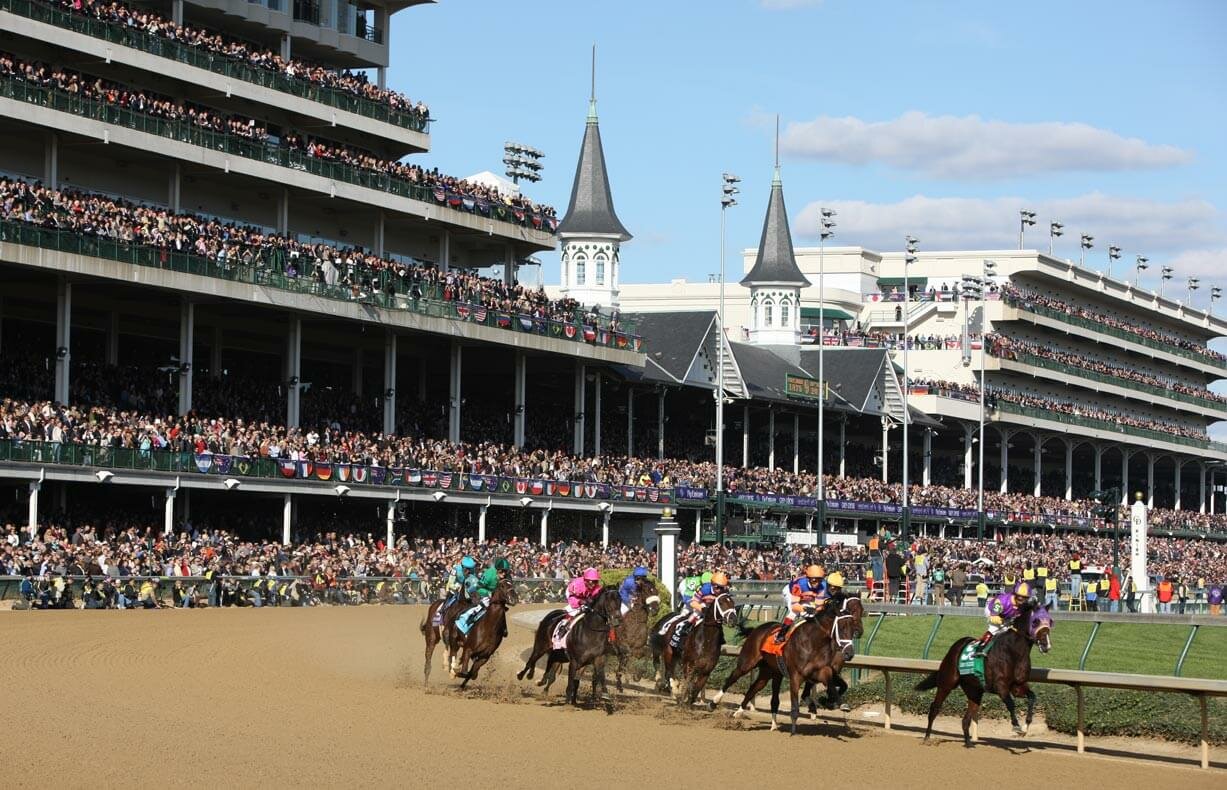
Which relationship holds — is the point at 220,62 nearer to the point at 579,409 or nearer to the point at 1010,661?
the point at 579,409

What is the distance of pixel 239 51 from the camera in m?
48.1

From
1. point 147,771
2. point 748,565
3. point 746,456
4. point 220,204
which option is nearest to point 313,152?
point 220,204

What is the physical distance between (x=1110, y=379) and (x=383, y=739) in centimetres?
8737

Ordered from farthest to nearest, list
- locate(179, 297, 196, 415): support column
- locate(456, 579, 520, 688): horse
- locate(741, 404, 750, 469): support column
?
locate(741, 404, 750, 469): support column → locate(179, 297, 196, 415): support column → locate(456, 579, 520, 688): horse

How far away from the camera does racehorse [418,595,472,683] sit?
74.6 ft

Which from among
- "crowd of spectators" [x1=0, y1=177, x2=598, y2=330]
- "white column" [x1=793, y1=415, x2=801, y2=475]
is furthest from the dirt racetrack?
"white column" [x1=793, y1=415, x2=801, y2=475]

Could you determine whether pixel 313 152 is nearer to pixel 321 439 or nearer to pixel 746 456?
pixel 321 439

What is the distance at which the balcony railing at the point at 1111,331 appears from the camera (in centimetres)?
9462

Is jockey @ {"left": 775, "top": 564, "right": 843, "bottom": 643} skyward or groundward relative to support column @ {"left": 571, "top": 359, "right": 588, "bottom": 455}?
groundward

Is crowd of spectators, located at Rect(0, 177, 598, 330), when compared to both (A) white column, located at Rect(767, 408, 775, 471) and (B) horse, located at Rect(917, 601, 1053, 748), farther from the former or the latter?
(B) horse, located at Rect(917, 601, 1053, 748)

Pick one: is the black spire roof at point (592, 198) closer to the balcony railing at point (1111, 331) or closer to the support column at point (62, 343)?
the balcony railing at point (1111, 331)

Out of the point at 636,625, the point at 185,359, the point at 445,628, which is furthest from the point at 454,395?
the point at 636,625

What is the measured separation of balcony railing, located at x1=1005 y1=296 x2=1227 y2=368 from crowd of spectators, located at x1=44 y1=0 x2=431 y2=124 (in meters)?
47.1

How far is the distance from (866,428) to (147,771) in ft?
219
